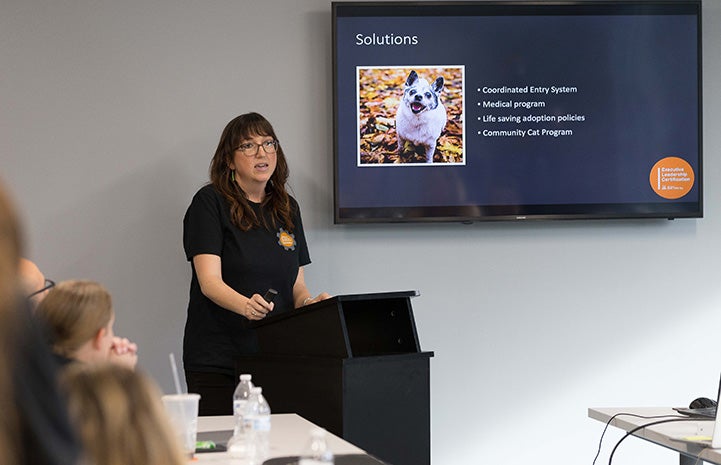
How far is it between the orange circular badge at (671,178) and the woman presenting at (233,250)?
1684 mm

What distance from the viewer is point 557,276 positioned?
4.37 metres

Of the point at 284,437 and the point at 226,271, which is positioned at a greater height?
the point at 226,271

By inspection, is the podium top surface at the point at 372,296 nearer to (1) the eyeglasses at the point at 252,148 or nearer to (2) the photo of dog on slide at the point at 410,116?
(1) the eyeglasses at the point at 252,148

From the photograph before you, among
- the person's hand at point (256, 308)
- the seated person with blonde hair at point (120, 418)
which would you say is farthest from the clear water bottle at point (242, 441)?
the seated person with blonde hair at point (120, 418)

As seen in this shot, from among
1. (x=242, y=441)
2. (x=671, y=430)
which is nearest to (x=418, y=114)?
(x=671, y=430)

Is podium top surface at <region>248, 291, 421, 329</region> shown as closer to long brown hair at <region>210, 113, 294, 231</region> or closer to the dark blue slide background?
long brown hair at <region>210, 113, 294, 231</region>

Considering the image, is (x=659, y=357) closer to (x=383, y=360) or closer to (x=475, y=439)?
(x=475, y=439)

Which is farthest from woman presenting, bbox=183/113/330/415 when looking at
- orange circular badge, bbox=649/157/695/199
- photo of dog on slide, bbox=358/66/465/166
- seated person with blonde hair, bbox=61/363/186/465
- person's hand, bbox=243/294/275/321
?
seated person with blonde hair, bbox=61/363/186/465

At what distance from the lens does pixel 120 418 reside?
0.98 m

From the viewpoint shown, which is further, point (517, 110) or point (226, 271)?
point (517, 110)

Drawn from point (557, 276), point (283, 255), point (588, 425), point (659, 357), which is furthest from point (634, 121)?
point (283, 255)

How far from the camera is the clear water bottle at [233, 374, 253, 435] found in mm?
2506

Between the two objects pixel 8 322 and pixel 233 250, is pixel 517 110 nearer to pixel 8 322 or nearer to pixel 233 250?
pixel 233 250

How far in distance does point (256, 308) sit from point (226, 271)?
37 cm
